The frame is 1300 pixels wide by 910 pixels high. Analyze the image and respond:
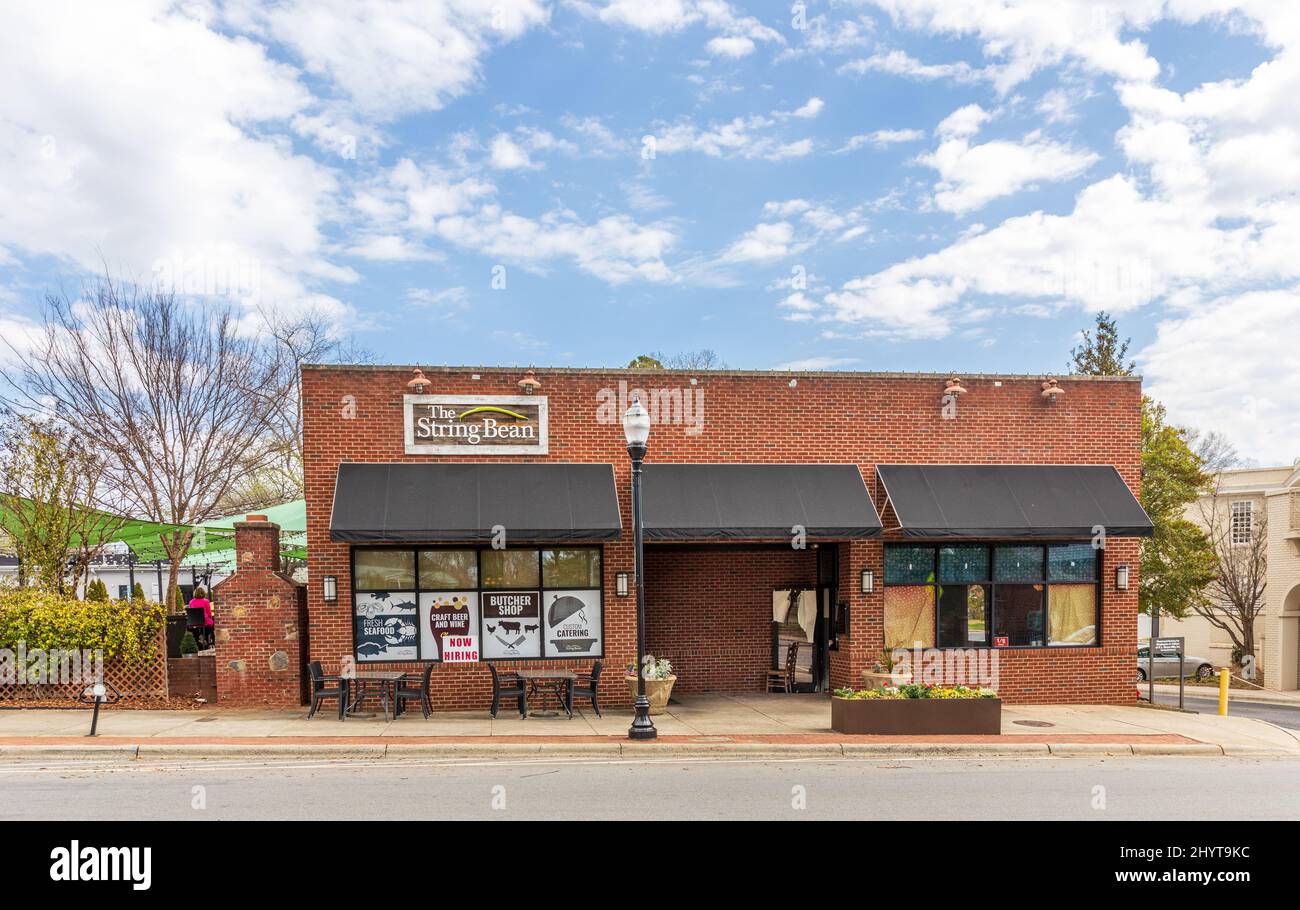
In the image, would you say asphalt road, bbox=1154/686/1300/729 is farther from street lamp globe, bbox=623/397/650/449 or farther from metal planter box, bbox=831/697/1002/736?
street lamp globe, bbox=623/397/650/449

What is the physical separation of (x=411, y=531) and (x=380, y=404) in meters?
2.34

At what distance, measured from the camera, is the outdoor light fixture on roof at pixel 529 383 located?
14836 millimetres

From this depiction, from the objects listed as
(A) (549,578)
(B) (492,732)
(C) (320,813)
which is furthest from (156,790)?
(A) (549,578)

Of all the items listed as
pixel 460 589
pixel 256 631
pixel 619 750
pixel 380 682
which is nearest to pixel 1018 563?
pixel 619 750

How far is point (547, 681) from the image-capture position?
47.2 ft

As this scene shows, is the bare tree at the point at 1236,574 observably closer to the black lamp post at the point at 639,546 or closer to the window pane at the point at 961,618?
the window pane at the point at 961,618

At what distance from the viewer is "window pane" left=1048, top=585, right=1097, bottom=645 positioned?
1612cm

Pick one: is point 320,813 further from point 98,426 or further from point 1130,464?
point 98,426

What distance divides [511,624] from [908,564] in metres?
6.89

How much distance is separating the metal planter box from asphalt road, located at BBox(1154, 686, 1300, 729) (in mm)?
10530

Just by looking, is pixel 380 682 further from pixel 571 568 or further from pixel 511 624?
pixel 571 568

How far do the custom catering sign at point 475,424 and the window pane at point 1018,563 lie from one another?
819 centimetres

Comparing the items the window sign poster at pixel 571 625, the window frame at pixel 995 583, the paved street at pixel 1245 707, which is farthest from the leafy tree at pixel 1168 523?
the window sign poster at pixel 571 625

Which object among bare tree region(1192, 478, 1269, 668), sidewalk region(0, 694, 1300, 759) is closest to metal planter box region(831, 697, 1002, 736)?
sidewalk region(0, 694, 1300, 759)
